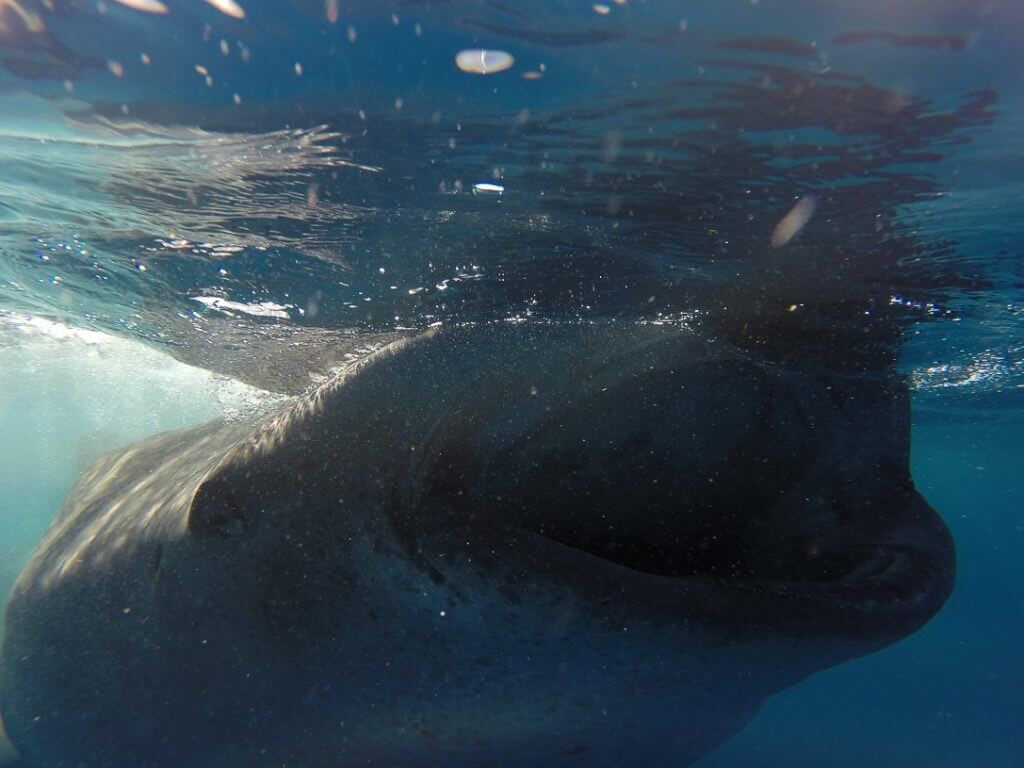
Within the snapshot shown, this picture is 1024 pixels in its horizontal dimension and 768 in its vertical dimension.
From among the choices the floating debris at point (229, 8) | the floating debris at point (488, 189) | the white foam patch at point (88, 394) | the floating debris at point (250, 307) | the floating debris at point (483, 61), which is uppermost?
the floating debris at point (229, 8)

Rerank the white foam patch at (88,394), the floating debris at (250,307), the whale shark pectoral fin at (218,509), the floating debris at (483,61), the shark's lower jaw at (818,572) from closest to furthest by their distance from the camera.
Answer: the shark's lower jaw at (818,572)
the whale shark pectoral fin at (218,509)
the floating debris at (483,61)
the floating debris at (250,307)
the white foam patch at (88,394)

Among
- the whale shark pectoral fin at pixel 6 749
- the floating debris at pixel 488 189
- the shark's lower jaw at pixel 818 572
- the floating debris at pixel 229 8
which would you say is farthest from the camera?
the floating debris at pixel 488 189

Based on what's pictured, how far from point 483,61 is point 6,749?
5.27m

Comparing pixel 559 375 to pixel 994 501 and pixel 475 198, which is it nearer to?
pixel 475 198

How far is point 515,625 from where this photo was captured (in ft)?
6.95

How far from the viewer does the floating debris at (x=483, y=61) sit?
3.40m

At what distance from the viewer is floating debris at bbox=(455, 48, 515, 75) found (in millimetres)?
3398

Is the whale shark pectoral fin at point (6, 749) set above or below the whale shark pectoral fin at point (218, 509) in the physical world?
below

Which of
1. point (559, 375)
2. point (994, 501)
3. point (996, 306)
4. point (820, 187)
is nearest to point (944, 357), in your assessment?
point (996, 306)

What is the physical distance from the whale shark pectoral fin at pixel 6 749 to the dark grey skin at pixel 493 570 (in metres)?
0.18

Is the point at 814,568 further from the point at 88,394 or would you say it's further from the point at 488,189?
the point at 88,394

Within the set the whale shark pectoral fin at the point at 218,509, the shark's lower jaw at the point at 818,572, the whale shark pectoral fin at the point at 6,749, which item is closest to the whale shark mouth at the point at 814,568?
the shark's lower jaw at the point at 818,572

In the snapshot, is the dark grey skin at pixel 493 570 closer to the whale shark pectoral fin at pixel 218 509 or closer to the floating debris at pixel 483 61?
the whale shark pectoral fin at pixel 218 509

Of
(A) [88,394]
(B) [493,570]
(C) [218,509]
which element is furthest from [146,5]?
(A) [88,394]
